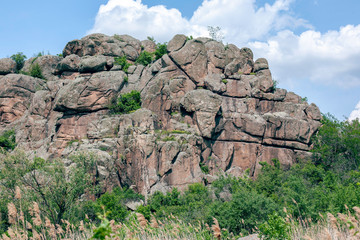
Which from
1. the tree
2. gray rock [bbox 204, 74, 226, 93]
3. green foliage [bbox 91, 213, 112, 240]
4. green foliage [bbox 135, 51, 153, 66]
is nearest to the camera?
green foliage [bbox 91, 213, 112, 240]

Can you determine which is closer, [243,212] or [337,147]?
[243,212]

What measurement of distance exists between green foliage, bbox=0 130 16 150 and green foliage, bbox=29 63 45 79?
1205 cm

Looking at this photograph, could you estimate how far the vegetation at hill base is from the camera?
16.9 m

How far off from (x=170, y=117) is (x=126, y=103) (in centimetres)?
584

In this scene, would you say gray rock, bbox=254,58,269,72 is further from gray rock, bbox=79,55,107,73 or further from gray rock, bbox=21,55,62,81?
gray rock, bbox=21,55,62,81

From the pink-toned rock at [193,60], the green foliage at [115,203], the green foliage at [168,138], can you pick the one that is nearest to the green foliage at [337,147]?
the pink-toned rock at [193,60]

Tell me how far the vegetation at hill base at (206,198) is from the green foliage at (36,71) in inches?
1190

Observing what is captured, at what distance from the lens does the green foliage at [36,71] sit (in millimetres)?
55250

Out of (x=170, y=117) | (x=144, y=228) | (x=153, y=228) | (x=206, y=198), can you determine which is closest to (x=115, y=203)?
(x=206, y=198)

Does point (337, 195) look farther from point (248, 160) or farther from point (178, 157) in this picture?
point (248, 160)

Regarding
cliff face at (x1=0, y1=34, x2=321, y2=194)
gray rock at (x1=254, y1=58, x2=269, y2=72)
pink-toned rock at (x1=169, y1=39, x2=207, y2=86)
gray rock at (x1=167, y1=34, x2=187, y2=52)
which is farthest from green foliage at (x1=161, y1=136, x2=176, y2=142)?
gray rock at (x1=254, y1=58, x2=269, y2=72)

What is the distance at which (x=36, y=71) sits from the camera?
181 feet

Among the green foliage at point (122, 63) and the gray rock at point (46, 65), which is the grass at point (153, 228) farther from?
the gray rock at point (46, 65)

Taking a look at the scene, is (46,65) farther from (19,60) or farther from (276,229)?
(276,229)
